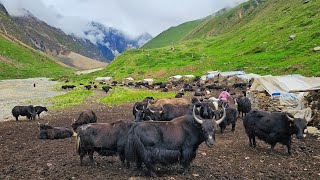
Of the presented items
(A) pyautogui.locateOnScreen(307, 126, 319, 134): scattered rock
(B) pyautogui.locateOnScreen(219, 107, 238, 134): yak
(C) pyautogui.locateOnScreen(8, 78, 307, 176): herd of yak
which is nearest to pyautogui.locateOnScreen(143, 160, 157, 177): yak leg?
(C) pyautogui.locateOnScreen(8, 78, 307, 176): herd of yak

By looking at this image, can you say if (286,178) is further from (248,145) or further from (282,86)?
(282,86)

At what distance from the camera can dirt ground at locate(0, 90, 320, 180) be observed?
447 inches

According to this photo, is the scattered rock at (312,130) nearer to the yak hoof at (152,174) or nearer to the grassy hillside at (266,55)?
the yak hoof at (152,174)

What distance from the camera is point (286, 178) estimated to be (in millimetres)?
11164

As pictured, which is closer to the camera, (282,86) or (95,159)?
(95,159)

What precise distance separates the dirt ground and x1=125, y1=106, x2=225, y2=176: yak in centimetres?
47

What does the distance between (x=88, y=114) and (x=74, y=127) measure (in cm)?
112

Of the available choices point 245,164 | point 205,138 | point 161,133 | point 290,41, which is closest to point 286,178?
point 245,164

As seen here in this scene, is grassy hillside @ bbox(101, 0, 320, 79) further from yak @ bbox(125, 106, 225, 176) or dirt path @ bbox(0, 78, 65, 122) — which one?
yak @ bbox(125, 106, 225, 176)

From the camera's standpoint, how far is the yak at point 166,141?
35.8 feet

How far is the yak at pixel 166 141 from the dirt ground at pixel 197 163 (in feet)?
1.53

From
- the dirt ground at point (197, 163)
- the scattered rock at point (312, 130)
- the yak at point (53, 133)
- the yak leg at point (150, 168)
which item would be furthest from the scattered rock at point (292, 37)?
the yak leg at point (150, 168)

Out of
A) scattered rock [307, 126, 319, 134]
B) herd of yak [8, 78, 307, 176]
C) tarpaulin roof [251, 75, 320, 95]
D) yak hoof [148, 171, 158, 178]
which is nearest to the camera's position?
yak hoof [148, 171, 158, 178]

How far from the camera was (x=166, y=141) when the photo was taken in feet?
36.2
